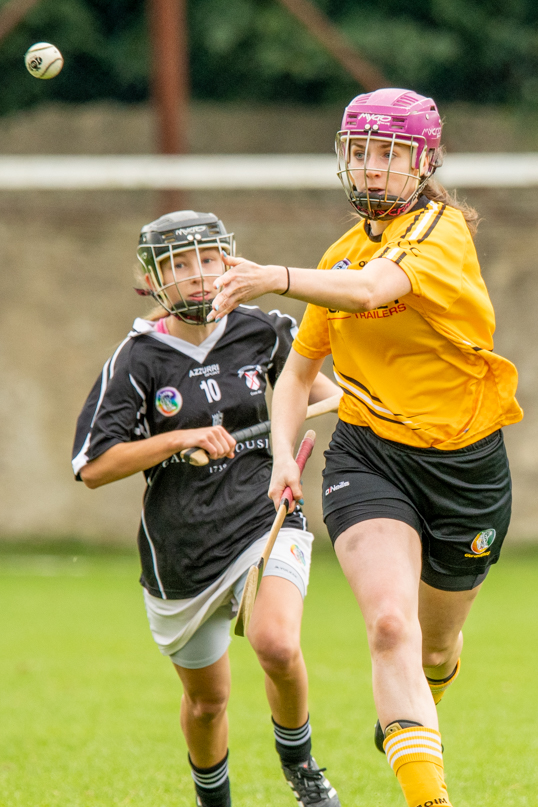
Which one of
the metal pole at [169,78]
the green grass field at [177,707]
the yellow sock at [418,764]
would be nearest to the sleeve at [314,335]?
the yellow sock at [418,764]

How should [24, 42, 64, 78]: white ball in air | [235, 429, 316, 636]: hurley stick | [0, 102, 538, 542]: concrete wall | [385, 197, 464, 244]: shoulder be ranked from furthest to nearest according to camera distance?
[0, 102, 538, 542]: concrete wall → [24, 42, 64, 78]: white ball in air → [235, 429, 316, 636]: hurley stick → [385, 197, 464, 244]: shoulder

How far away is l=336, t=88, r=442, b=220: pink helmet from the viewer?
9.80ft

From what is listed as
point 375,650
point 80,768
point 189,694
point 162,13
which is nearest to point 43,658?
point 80,768

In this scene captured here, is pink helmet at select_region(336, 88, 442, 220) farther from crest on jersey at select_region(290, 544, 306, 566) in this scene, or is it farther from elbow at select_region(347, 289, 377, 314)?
crest on jersey at select_region(290, 544, 306, 566)

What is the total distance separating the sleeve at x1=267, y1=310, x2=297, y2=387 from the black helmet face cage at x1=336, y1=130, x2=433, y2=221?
953mm

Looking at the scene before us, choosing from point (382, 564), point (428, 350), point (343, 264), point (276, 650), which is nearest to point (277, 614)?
point (276, 650)

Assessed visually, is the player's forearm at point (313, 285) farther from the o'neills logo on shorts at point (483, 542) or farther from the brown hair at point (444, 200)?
the o'neills logo on shorts at point (483, 542)

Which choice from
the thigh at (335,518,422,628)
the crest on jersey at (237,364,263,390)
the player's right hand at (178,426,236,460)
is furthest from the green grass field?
the crest on jersey at (237,364,263,390)

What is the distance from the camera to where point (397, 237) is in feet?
9.64

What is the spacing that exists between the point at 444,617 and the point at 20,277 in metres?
10.1

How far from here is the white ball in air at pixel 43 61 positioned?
4625 mm

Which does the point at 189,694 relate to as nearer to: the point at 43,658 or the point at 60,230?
the point at 43,658

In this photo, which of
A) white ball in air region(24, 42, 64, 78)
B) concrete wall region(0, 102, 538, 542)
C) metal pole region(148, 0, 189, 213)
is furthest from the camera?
concrete wall region(0, 102, 538, 542)

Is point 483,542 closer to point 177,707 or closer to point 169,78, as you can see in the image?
point 177,707
